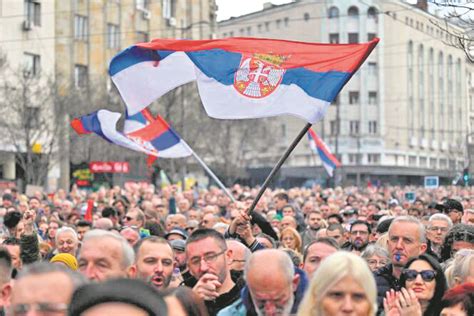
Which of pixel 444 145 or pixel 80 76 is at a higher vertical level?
pixel 80 76

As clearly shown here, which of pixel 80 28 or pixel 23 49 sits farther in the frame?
pixel 80 28

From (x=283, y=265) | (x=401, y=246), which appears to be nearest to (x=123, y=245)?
(x=283, y=265)

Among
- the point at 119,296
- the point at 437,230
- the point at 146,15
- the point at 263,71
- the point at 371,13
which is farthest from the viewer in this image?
the point at 371,13

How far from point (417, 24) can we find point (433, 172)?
1343 cm

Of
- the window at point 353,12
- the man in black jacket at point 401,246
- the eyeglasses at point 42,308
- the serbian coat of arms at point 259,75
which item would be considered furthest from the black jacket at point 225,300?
the window at point 353,12

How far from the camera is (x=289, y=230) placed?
37.3ft

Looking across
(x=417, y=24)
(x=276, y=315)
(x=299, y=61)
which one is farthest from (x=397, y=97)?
(x=276, y=315)

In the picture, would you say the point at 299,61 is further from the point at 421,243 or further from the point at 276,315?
the point at 276,315

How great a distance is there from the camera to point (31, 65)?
45.0 metres

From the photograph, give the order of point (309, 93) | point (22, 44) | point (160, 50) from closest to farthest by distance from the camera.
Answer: point (309, 93), point (160, 50), point (22, 44)

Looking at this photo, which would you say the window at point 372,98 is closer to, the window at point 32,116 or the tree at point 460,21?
the window at point 32,116

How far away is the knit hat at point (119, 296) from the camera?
323 cm

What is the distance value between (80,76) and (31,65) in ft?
15.9

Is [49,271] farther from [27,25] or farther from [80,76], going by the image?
[80,76]
